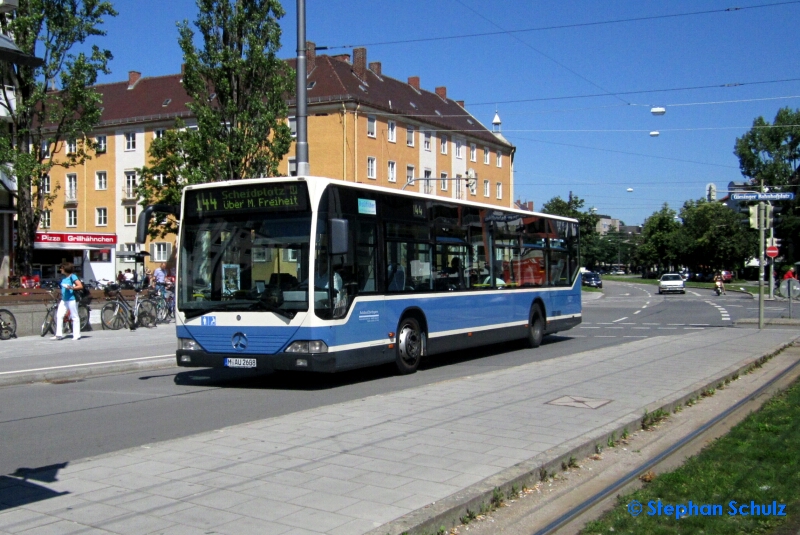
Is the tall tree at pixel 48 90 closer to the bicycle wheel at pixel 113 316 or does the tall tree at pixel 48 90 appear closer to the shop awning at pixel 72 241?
the bicycle wheel at pixel 113 316

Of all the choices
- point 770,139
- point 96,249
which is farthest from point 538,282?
point 770,139

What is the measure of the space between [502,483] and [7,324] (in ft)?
56.0

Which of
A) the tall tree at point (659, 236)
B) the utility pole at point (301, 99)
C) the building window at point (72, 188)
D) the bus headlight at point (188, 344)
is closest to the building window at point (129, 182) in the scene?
the building window at point (72, 188)

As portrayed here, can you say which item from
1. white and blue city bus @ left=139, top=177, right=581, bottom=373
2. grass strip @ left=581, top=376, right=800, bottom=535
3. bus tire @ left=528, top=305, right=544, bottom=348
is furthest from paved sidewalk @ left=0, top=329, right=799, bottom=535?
bus tire @ left=528, top=305, right=544, bottom=348

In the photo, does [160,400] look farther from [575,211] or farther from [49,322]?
[575,211]

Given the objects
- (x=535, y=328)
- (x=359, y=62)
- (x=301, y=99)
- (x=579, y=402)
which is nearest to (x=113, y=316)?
(x=301, y=99)

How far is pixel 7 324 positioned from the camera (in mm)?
19578

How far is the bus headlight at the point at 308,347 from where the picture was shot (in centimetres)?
1091

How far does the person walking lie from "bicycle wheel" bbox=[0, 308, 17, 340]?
1277mm

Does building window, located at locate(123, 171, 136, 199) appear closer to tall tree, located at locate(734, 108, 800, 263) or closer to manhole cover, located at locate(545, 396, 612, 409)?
manhole cover, located at locate(545, 396, 612, 409)

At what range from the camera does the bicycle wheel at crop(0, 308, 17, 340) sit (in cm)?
1948

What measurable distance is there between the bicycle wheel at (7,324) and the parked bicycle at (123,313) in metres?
2.84

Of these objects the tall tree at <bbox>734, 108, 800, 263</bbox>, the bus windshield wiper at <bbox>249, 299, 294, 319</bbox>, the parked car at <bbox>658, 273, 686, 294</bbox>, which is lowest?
the parked car at <bbox>658, 273, 686, 294</bbox>

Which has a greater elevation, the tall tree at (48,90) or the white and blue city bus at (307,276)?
the tall tree at (48,90)
